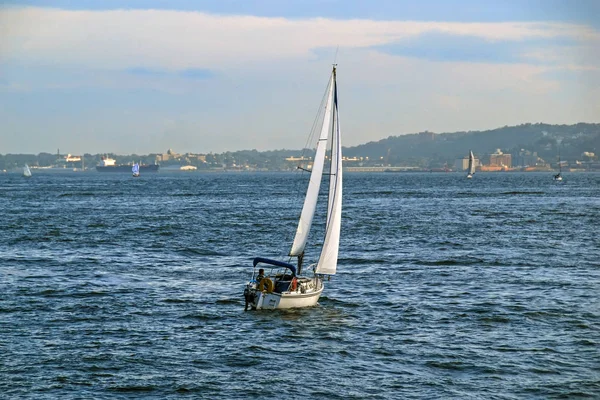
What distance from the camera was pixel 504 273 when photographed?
181 feet

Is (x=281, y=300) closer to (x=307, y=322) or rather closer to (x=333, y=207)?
(x=307, y=322)

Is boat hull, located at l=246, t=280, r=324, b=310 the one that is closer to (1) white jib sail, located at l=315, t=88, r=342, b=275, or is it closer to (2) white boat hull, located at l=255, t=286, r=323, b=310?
(2) white boat hull, located at l=255, t=286, r=323, b=310

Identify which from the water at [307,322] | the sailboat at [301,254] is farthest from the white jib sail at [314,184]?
the water at [307,322]

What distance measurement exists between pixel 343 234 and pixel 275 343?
4932cm

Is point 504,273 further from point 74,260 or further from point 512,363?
point 74,260

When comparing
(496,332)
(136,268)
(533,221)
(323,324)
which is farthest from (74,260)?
(533,221)

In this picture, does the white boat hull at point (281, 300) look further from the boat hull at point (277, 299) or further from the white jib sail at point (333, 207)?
the white jib sail at point (333, 207)

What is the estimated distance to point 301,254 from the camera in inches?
1738

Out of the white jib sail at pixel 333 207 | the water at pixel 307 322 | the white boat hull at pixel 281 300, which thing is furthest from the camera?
the white jib sail at pixel 333 207


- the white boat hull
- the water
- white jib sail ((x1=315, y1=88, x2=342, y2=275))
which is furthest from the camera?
white jib sail ((x1=315, y1=88, x2=342, y2=275))

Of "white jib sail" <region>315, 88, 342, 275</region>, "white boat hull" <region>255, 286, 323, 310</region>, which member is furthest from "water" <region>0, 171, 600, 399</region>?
"white jib sail" <region>315, 88, 342, 275</region>

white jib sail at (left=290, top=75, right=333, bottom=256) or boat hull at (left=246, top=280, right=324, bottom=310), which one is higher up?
white jib sail at (left=290, top=75, right=333, bottom=256)

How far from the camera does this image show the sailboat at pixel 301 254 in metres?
41.0

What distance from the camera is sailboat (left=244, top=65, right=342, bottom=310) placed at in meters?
41.0
